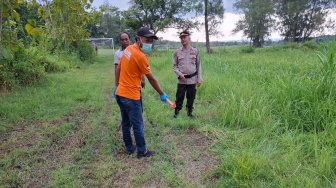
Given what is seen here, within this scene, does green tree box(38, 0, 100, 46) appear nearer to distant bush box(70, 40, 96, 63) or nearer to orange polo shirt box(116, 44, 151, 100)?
distant bush box(70, 40, 96, 63)

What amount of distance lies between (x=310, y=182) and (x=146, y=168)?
1.83 meters

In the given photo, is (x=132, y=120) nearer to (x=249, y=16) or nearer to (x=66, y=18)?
(x=66, y=18)

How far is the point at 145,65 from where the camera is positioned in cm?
301

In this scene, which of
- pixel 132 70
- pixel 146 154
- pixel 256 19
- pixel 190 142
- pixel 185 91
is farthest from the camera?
pixel 256 19

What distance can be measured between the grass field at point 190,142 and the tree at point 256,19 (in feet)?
102

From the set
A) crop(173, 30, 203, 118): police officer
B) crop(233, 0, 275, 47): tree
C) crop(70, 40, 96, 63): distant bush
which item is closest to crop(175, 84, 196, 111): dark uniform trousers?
crop(173, 30, 203, 118): police officer

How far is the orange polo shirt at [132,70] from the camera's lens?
2.97m

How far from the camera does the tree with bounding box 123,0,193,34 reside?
28.9 m

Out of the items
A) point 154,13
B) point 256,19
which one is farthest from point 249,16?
point 154,13

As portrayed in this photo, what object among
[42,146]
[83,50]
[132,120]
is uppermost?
[83,50]

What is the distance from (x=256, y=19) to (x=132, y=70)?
35229 millimetres

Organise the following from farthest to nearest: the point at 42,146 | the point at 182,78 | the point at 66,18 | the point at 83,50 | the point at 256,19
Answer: the point at 256,19, the point at 83,50, the point at 66,18, the point at 182,78, the point at 42,146

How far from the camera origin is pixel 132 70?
120 inches

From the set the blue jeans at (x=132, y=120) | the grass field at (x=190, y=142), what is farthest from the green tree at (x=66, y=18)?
the blue jeans at (x=132, y=120)
